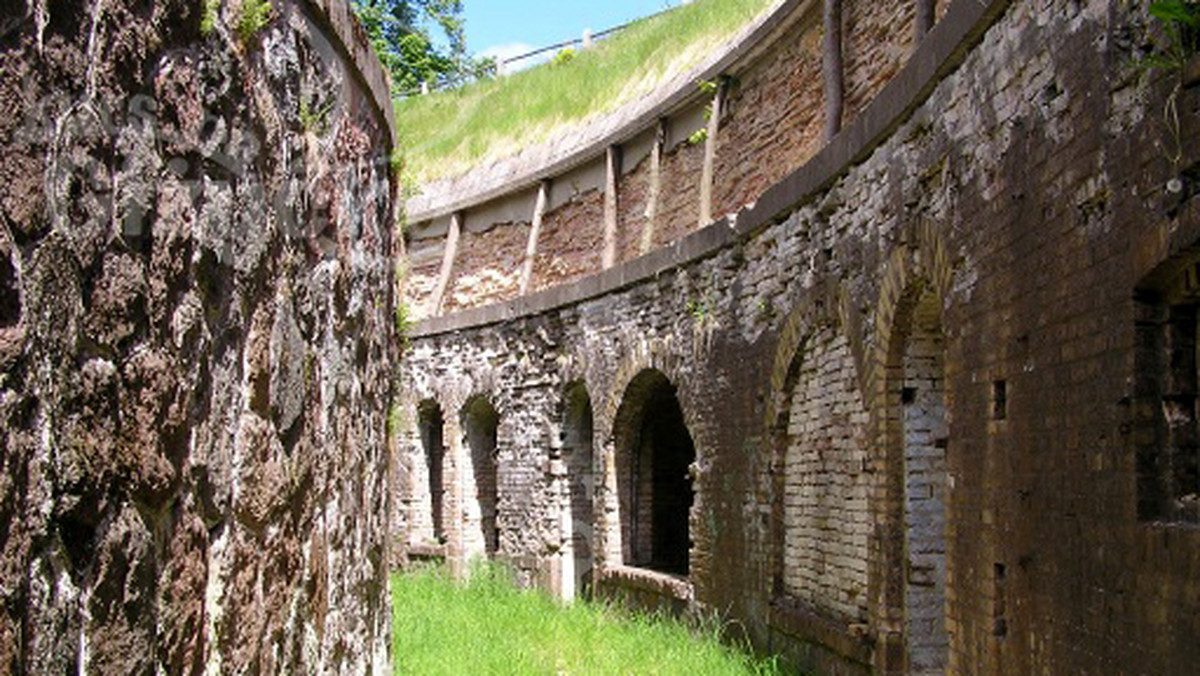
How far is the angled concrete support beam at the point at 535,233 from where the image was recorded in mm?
19672

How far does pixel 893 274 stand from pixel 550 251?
11.1 meters

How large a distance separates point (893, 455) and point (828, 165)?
2.42m

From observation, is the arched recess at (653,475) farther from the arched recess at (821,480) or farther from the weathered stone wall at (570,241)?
the arched recess at (821,480)

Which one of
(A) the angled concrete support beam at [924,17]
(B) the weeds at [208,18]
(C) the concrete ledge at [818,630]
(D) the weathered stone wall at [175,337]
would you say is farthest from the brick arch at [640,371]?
(B) the weeds at [208,18]

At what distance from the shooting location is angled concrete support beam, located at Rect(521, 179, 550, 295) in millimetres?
19672

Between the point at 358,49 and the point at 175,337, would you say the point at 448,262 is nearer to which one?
the point at 358,49

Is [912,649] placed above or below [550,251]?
below

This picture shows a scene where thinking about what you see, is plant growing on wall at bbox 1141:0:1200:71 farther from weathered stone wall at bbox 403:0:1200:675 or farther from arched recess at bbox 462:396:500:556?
arched recess at bbox 462:396:500:556

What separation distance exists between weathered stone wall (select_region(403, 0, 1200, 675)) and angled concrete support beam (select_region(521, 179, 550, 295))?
516cm

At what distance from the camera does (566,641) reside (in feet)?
41.1

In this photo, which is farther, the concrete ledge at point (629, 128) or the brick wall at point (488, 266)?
the brick wall at point (488, 266)

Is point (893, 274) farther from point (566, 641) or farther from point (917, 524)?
point (566, 641)

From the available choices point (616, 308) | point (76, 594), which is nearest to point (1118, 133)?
point (76, 594)

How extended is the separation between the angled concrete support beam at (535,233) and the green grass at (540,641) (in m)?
5.29
